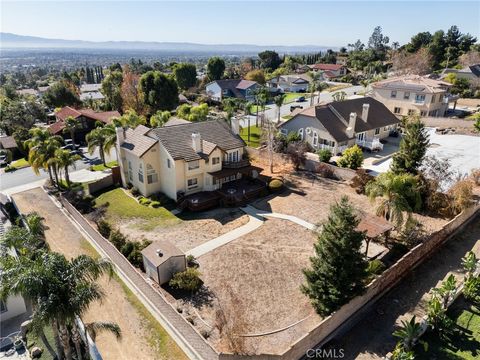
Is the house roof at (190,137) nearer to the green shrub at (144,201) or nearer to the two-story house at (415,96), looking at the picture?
the green shrub at (144,201)

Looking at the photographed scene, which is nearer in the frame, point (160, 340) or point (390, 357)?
point (390, 357)

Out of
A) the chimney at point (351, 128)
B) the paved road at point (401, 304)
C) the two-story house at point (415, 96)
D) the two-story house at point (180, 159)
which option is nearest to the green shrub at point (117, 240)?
the two-story house at point (180, 159)

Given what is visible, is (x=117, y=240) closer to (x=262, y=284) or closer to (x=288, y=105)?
(x=262, y=284)

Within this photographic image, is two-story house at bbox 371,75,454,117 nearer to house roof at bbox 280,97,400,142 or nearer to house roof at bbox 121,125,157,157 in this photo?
house roof at bbox 280,97,400,142

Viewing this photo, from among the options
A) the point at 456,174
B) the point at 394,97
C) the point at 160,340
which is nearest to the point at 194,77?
the point at 394,97

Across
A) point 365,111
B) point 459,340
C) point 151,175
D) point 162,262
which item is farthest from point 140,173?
point 365,111

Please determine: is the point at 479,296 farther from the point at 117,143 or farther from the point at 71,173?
the point at 71,173
